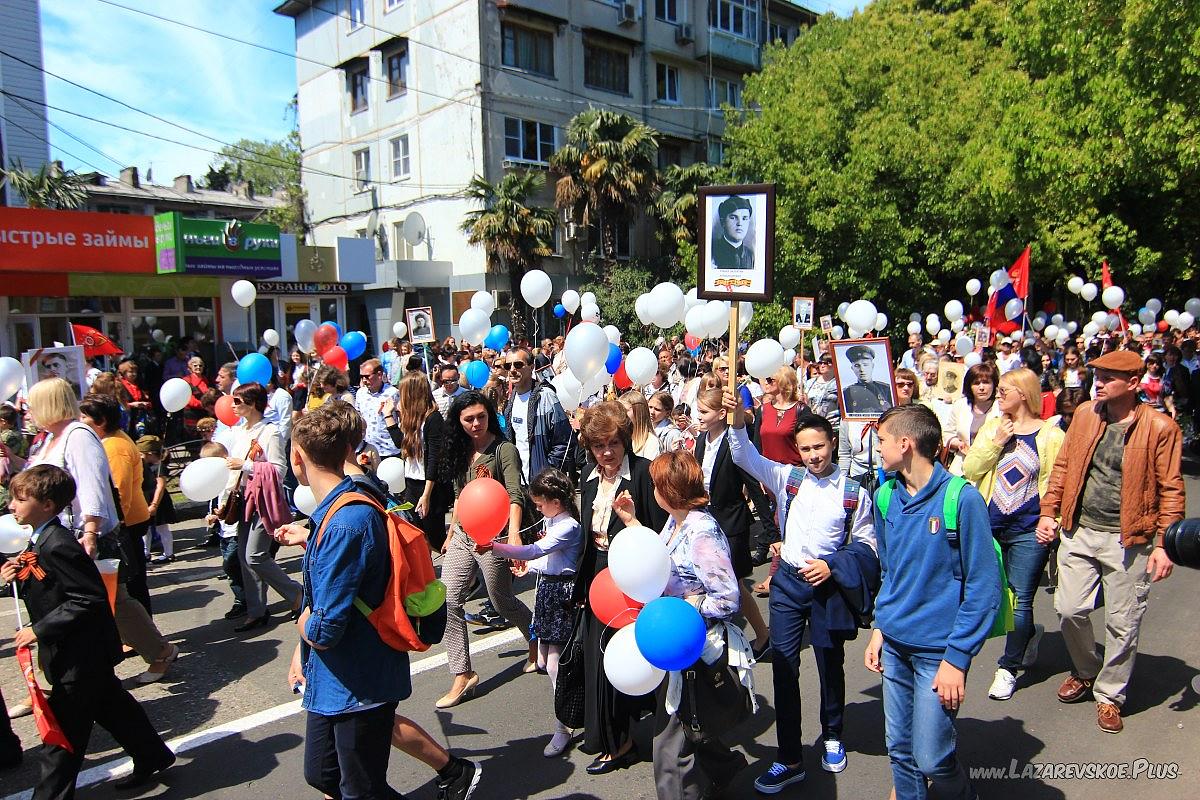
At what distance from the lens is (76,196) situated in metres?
31.2

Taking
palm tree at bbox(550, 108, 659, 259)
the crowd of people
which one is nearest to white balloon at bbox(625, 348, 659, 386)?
the crowd of people

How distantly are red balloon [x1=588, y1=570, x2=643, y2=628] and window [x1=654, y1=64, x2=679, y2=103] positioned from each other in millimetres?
28942

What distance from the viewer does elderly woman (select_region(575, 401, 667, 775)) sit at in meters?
3.82

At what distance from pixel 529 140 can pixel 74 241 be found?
1358 centimetres

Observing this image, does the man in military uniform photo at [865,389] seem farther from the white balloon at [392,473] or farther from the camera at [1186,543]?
the white balloon at [392,473]

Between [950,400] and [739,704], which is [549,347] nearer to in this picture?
[950,400]

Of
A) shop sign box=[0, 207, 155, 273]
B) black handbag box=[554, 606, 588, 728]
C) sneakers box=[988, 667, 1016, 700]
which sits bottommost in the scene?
sneakers box=[988, 667, 1016, 700]

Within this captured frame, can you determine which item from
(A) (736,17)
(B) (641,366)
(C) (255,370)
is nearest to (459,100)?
Result: (A) (736,17)

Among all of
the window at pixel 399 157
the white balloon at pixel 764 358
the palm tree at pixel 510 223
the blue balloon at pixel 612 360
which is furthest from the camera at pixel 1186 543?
the window at pixel 399 157

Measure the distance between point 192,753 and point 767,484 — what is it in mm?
3339

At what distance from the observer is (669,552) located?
3357mm

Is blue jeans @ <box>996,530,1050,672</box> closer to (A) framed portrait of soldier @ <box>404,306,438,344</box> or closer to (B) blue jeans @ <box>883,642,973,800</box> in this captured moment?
(B) blue jeans @ <box>883,642,973,800</box>

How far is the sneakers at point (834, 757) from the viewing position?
3.85 metres

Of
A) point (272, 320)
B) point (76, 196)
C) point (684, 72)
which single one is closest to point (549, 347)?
point (272, 320)
